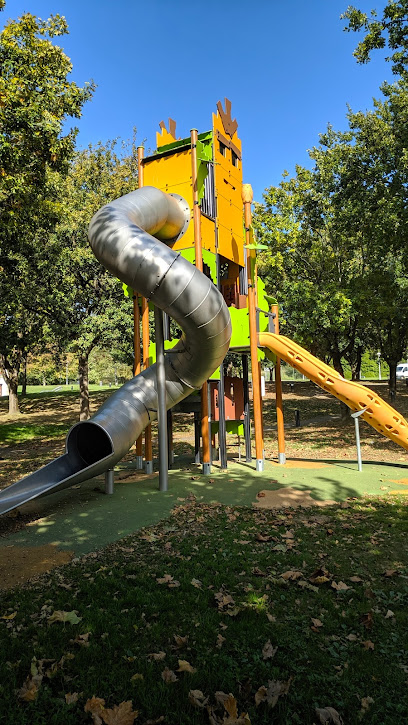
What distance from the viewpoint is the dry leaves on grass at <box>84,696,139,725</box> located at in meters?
2.75

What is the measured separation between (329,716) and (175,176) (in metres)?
10.9

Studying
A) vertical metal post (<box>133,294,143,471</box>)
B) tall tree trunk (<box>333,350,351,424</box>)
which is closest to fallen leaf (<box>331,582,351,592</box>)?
vertical metal post (<box>133,294,143,471</box>)

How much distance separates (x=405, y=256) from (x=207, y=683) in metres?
14.2

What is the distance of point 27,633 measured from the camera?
377cm

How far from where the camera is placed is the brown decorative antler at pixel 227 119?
468 inches

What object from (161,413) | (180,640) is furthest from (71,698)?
(161,413)

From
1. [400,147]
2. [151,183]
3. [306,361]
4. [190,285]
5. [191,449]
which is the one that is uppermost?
[400,147]

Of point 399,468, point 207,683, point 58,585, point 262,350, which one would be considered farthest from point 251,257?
point 207,683

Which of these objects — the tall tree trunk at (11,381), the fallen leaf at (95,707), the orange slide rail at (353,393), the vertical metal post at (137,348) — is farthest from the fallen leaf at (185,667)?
the tall tree trunk at (11,381)

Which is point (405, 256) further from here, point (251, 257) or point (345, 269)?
point (345, 269)

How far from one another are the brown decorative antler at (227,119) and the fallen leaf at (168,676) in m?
12.3

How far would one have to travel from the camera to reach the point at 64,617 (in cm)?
395

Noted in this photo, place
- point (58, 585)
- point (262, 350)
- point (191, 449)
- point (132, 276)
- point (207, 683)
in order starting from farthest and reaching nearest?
1. point (191, 449)
2. point (262, 350)
3. point (132, 276)
4. point (58, 585)
5. point (207, 683)

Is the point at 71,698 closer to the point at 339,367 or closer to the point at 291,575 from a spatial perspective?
the point at 291,575
